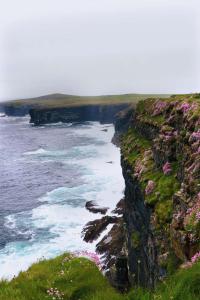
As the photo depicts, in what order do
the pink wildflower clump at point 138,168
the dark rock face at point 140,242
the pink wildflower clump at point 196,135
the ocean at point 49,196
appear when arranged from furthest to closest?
1. the ocean at point 49,196
2. the pink wildflower clump at point 138,168
3. the dark rock face at point 140,242
4. the pink wildflower clump at point 196,135

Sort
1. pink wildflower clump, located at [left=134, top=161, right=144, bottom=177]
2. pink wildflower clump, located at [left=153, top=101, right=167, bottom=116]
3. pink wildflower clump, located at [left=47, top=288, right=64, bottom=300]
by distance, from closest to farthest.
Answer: pink wildflower clump, located at [left=47, top=288, right=64, bottom=300] < pink wildflower clump, located at [left=134, top=161, right=144, bottom=177] < pink wildflower clump, located at [left=153, top=101, right=167, bottom=116]

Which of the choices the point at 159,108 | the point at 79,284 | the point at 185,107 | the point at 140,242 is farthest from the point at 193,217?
the point at 159,108

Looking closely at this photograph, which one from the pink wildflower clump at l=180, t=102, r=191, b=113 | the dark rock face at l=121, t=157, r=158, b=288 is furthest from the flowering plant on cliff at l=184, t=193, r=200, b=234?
the pink wildflower clump at l=180, t=102, r=191, b=113

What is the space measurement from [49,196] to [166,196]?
4800cm

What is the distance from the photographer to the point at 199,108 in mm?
24828

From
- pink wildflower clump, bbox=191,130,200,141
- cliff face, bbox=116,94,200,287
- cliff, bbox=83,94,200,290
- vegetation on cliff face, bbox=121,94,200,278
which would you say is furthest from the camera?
pink wildflower clump, bbox=191,130,200,141

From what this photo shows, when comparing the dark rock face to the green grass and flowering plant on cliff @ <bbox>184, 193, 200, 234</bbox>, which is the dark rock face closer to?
flowering plant on cliff @ <bbox>184, 193, 200, 234</bbox>

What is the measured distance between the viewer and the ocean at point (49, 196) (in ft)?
151

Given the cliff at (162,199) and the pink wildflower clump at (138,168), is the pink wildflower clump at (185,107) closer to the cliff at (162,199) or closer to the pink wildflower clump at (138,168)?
the cliff at (162,199)

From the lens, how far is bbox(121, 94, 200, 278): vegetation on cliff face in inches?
610

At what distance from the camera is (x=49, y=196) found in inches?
2717

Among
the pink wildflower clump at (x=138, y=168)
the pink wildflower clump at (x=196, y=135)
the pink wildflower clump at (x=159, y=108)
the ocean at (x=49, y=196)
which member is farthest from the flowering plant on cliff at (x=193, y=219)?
the pink wildflower clump at (x=159, y=108)

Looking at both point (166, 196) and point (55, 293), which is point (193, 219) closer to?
point (55, 293)

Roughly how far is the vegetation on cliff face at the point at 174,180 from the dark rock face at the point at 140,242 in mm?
1469
